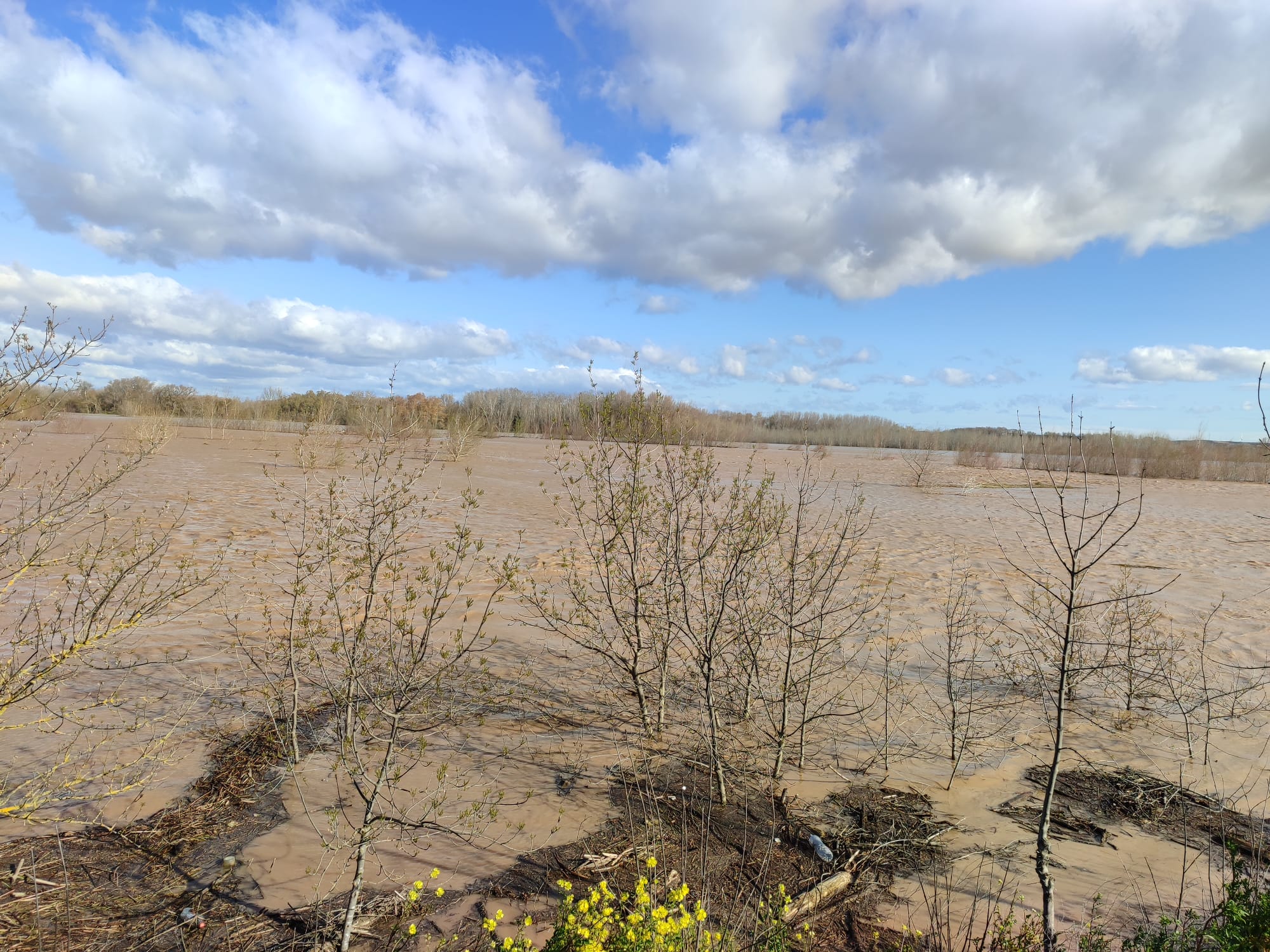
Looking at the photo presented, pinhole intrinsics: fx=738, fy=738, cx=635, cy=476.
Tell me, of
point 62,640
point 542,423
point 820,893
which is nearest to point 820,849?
point 820,893

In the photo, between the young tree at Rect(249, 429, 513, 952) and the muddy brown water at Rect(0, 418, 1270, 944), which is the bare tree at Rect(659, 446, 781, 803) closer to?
the muddy brown water at Rect(0, 418, 1270, 944)

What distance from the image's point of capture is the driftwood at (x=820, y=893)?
3.62m

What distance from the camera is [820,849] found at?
420 centimetres

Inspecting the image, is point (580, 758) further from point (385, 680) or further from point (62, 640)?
point (62, 640)

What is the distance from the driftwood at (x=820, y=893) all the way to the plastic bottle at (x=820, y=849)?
104 mm

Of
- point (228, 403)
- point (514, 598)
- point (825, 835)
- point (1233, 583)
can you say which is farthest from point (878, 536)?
point (228, 403)

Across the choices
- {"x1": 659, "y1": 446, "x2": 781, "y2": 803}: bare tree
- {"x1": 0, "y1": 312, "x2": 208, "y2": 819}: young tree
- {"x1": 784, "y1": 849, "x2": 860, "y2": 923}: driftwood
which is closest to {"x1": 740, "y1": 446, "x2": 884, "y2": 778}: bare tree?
{"x1": 659, "y1": 446, "x2": 781, "y2": 803}: bare tree

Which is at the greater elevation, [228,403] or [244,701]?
[228,403]

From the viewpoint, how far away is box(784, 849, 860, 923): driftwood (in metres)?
3.62

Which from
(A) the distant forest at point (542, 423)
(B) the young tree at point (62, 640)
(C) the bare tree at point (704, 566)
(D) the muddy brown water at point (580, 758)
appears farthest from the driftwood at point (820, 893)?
(A) the distant forest at point (542, 423)

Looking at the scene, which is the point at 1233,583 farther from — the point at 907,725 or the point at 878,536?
the point at 907,725

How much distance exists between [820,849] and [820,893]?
0.43m

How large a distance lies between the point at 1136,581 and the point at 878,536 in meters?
4.42

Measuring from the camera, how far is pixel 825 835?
441 cm
